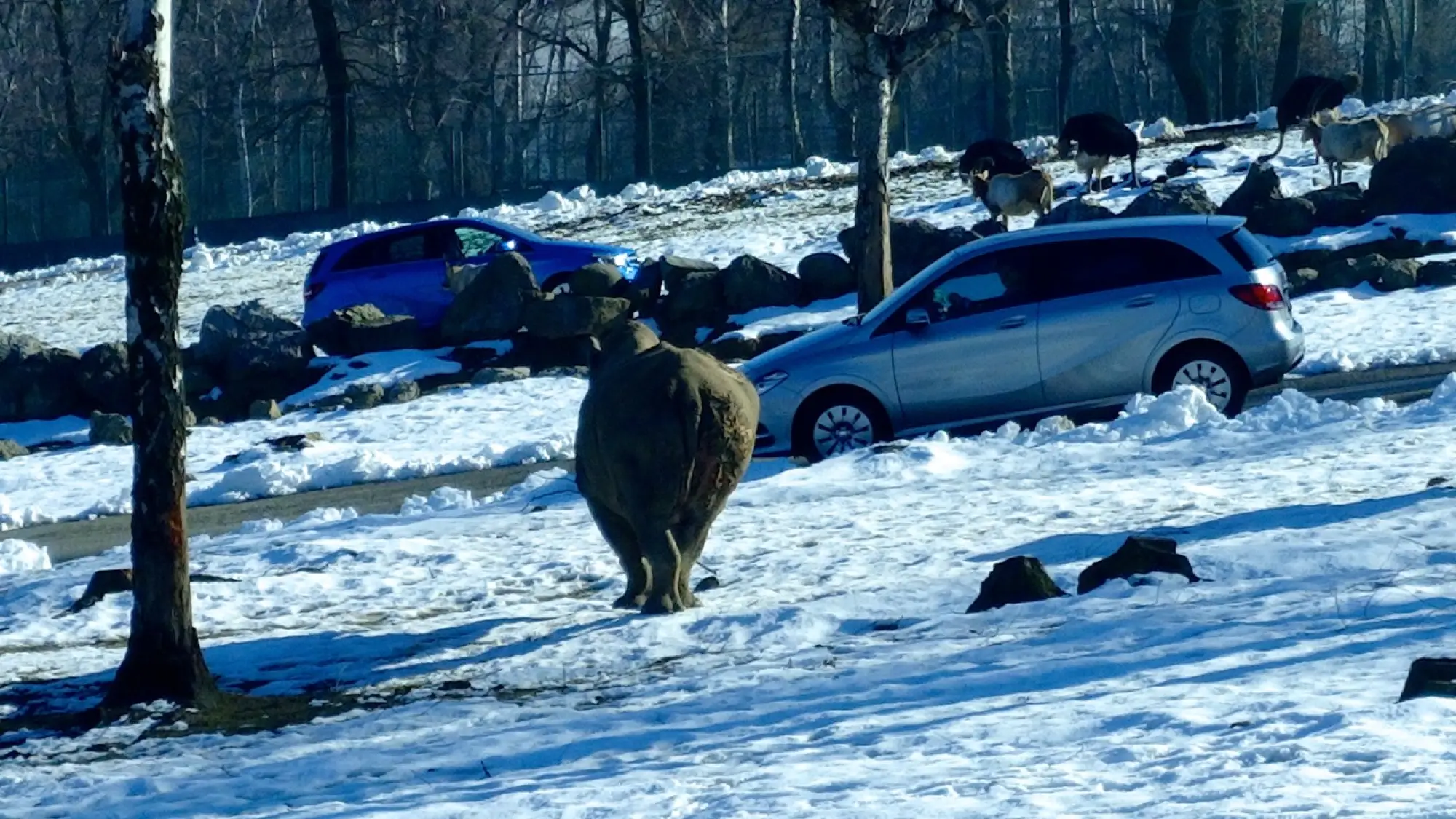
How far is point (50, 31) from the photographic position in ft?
162

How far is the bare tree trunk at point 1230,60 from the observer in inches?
1695

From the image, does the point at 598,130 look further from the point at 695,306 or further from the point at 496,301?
the point at 695,306

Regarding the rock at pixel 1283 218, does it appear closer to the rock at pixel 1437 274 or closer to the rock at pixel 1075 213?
the rock at pixel 1075 213

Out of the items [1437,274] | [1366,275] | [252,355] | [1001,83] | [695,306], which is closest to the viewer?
[1437,274]

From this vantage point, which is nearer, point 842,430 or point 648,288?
point 842,430

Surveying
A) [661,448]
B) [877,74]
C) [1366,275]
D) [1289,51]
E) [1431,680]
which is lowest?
[1431,680]

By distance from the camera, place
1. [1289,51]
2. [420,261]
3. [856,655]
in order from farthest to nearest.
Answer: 1. [1289,51]
2. [420,261]
3. [856,655]

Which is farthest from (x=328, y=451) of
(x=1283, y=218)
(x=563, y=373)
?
(x=1283, y=218)

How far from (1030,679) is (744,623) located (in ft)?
6.57

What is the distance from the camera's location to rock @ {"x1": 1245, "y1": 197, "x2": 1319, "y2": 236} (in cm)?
2505

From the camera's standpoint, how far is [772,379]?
49.8ft

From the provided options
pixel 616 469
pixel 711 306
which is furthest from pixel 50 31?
pixel 616 469

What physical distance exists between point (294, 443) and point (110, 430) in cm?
373

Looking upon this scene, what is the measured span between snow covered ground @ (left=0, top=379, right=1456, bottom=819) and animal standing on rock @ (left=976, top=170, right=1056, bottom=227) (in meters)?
13.0
